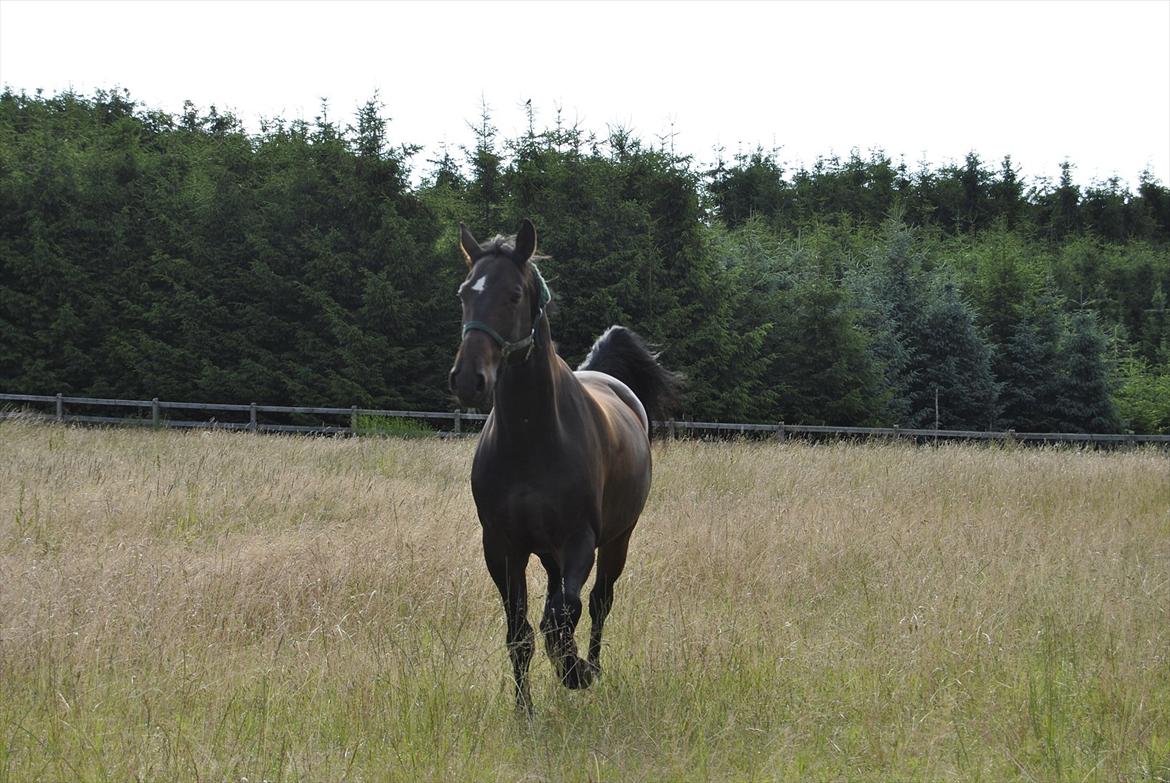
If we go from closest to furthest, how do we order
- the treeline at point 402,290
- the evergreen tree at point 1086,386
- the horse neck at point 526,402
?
the horse neck at point 526,402 < the treeline at point 402,290 < the evergreen tree at point 1086,386

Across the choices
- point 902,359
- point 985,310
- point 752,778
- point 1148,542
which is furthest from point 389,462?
point 985,310

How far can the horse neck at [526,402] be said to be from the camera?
4.51 m

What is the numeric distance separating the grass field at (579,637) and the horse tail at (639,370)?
116 centimetres

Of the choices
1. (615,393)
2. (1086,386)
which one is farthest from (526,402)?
(1086,386)

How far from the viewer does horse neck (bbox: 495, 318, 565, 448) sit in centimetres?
451

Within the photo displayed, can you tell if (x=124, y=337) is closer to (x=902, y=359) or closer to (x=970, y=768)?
(x=902, y=359)

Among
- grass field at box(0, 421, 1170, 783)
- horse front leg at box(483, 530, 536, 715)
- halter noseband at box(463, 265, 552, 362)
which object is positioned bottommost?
grass field at box(0, 421, 1170, 783)

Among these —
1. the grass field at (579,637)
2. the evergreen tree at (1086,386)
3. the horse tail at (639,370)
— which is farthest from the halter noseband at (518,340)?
the evergreen tree at (1086,386)

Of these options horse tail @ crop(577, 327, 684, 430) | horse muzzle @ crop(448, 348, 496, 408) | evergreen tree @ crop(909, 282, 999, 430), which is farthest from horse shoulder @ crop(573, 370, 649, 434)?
evergreen tree @ crop(909, 282, 999, 430)

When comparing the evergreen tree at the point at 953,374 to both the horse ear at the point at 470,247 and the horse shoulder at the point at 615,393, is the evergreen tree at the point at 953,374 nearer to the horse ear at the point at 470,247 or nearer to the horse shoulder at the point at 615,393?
the horse shoulder at the point at 615,393

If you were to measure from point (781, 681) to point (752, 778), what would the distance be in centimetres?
A: 111

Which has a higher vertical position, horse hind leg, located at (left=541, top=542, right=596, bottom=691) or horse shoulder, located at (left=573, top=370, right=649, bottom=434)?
horse shoulder, located at (left=573, top=370, right=649, bottom=434)

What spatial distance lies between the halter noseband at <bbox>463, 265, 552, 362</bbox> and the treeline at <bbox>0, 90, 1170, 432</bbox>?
17651 millimetres

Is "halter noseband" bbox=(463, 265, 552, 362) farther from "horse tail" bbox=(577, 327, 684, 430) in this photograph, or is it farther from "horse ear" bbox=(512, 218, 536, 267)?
"horse tail" bbox=(577, 327, 684, 430)
